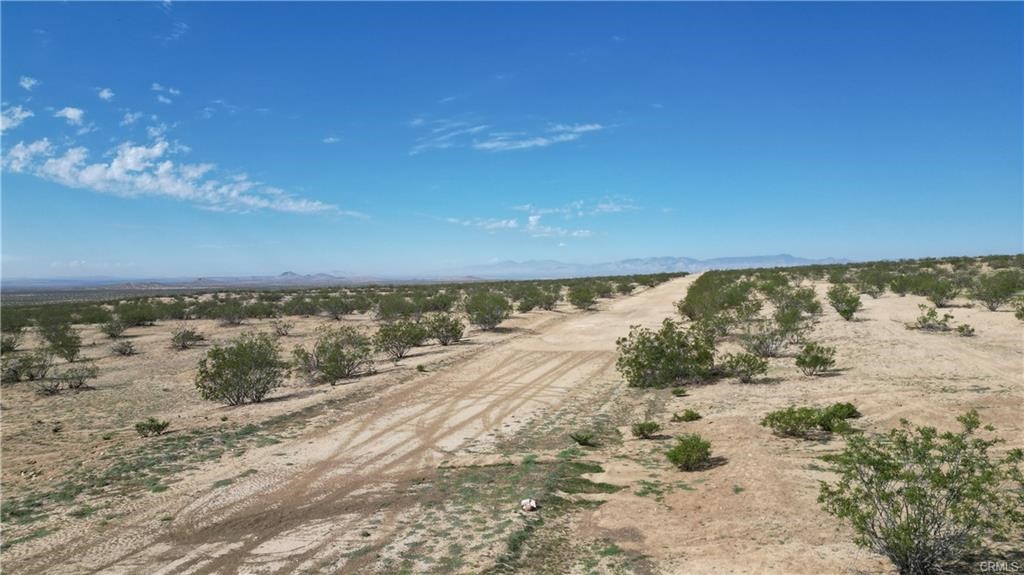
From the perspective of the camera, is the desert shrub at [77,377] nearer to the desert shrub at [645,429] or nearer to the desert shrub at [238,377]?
the desert shrub at [238,377]

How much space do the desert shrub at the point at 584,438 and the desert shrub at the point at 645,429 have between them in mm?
896

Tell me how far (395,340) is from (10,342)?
24.6m

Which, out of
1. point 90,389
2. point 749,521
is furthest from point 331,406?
point 90,389

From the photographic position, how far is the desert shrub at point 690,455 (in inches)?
357

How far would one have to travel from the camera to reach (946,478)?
5.35 metres

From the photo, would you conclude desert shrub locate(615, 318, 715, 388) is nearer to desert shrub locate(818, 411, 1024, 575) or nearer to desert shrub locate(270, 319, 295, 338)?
desert shrub locate(818, 411, 1024, 575)

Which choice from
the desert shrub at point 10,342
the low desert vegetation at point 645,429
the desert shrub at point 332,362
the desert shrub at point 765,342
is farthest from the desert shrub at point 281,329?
the low desert vegetation at point 645,429

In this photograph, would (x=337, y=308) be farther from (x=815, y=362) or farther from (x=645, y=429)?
(x=645, y=429)

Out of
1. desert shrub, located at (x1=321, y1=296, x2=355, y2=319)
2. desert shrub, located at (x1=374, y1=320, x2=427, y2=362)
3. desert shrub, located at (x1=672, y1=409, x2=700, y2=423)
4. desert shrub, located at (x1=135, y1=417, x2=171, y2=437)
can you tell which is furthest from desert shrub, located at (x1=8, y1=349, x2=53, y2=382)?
desert shrub, located at (x1=672, y1=409, x2=700, y2=423)

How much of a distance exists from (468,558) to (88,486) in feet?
23.7

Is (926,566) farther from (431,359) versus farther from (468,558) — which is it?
(431,359)

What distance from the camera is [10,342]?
29.9 m

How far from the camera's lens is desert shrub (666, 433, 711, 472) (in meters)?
9.08

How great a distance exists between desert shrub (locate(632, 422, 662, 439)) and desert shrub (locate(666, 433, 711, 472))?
1.70 m
